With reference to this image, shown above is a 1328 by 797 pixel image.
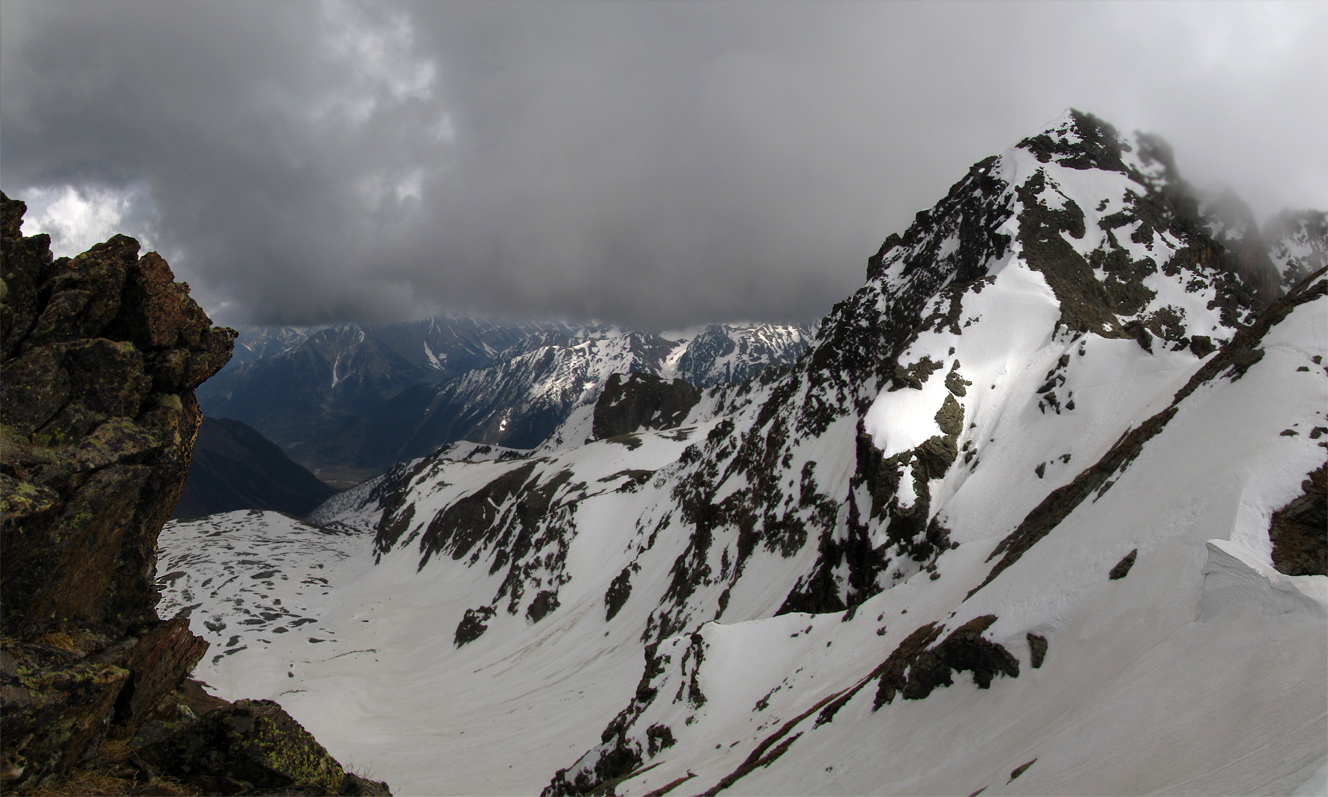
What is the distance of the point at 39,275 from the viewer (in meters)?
14.6

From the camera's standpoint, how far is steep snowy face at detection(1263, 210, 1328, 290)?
229ft

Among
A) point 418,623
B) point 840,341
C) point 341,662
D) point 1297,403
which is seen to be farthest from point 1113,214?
point 418,623

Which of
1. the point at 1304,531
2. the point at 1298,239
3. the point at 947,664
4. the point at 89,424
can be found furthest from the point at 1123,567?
the point at 1298,239

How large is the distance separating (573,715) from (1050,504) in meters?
59.0

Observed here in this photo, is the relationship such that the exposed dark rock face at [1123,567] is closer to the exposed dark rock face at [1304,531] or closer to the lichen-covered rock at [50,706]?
the exposed dark rock face at [1304,531]

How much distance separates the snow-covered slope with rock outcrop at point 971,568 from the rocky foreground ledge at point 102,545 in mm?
17618

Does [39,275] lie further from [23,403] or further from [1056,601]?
[1056,601]

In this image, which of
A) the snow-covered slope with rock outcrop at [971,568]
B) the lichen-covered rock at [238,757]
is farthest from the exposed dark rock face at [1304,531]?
the lichen-covered rock at [238,757]

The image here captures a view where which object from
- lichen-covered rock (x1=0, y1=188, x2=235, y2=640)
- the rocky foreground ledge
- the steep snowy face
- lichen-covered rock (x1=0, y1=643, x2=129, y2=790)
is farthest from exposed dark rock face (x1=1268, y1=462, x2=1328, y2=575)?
the steep snowy face

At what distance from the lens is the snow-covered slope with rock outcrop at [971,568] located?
1349 cm

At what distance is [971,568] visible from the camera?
1291 inches

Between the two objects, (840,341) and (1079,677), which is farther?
(840,341)

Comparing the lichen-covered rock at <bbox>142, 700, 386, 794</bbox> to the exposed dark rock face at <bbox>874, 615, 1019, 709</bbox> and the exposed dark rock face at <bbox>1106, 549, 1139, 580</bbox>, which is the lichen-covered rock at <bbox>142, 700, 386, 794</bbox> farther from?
the exposed dark rock face at <bbox>1106, 549, 1139, 580</bbox>

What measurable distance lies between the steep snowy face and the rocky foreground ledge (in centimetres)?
10209
